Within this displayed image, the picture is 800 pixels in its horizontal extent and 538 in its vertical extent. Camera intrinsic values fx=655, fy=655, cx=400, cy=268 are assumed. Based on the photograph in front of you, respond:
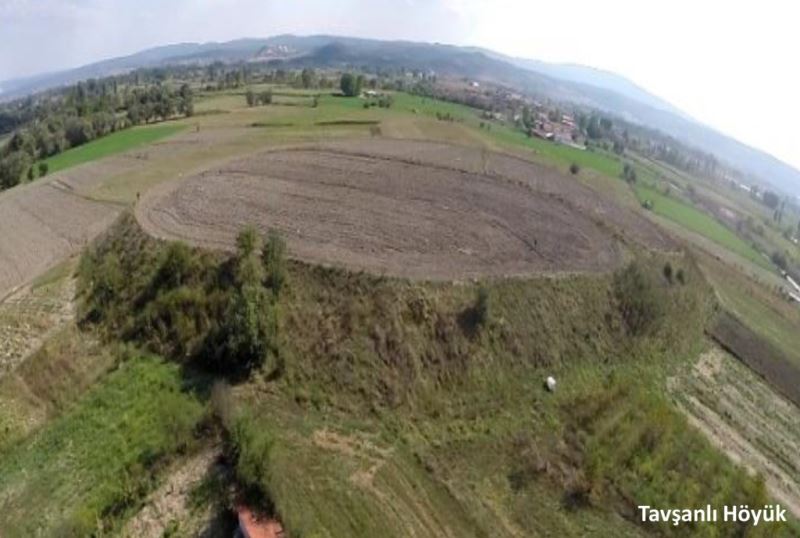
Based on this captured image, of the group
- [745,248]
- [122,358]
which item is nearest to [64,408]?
[122,358]

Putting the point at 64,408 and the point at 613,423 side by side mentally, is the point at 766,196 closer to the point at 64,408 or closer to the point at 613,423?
the point at 613,423

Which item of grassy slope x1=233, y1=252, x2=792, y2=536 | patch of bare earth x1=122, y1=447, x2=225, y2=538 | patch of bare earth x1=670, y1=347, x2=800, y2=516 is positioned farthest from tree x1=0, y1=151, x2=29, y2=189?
patch of bare earth x1=670, y1=347, x2=800, y2=516

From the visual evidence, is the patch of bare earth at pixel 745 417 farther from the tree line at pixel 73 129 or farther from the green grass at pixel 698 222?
the tree line at pixel 73 129

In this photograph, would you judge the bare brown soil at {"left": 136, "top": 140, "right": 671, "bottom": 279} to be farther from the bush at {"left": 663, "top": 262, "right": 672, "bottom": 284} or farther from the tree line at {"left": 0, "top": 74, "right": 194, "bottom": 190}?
the tree line at {"left": 0, "top": 74, "right": 194, "bottom": 190}

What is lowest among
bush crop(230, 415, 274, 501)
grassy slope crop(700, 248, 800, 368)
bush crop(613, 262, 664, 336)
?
grassy slope crop(700, 248, 800, 368)

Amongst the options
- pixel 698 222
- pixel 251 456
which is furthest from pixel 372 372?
pixel 698 222

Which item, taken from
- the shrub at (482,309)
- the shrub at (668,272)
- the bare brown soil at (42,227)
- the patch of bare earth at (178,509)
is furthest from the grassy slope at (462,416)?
the bare brown soil at (42,227)

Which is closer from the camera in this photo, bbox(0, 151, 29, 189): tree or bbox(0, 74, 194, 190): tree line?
bbox(0, 151, 29, 189): tree

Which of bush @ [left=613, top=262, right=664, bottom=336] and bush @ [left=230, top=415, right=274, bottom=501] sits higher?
bush @ [left=613, top=262, right=664, bottom=336]
